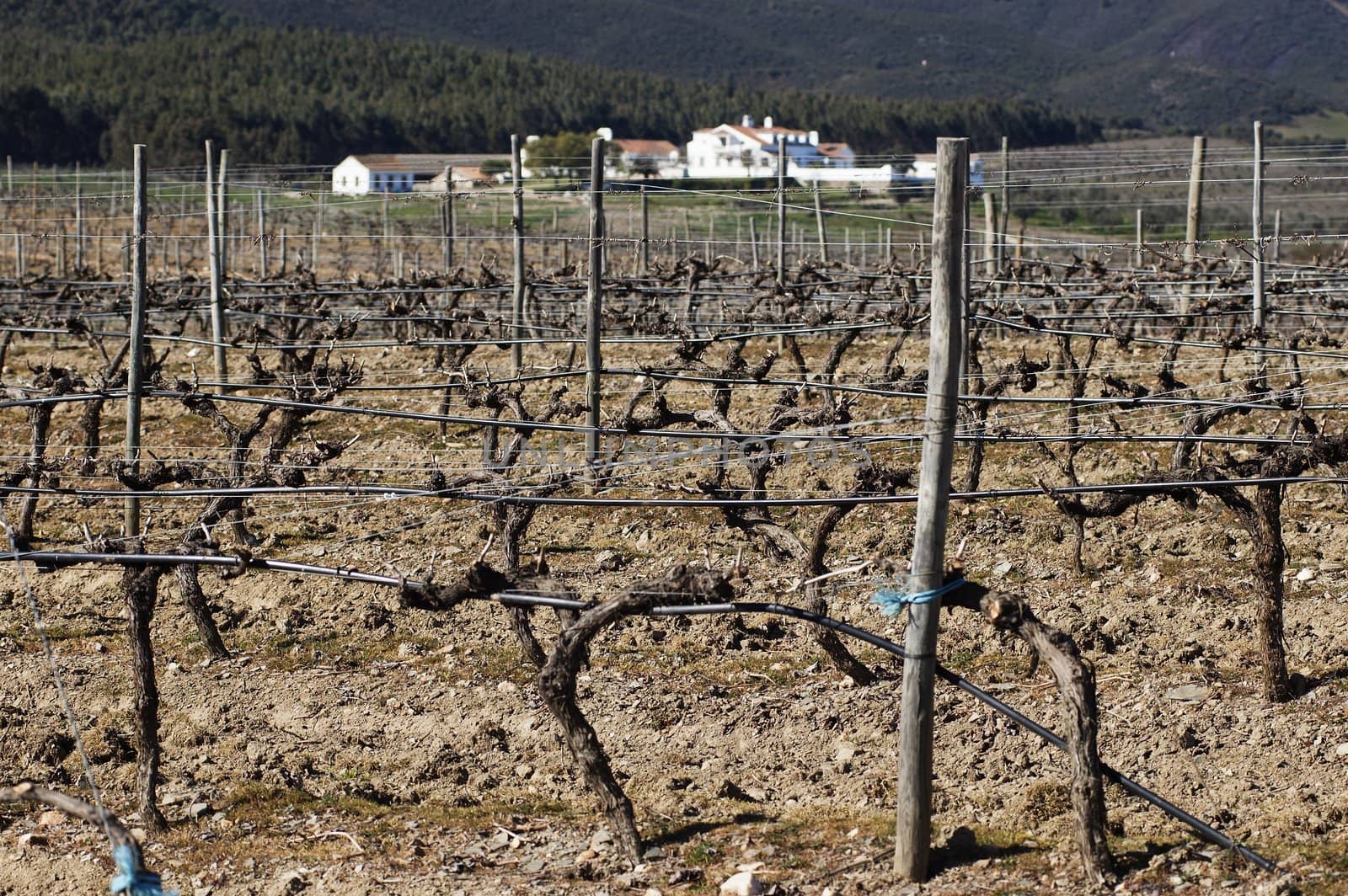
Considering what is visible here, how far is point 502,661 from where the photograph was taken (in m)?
10.3

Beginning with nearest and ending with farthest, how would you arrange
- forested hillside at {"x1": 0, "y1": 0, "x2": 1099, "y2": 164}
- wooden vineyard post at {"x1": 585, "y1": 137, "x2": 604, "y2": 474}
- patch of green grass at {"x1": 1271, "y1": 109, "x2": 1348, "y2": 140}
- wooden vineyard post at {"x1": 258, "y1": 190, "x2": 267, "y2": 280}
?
wooden vineyard post at {"x1": 585, "y1": 137, "x2": 604, "y2": 474} → wooden vineyard post at {"x1": 258, "y1": 190, "x2": 267, "y2": 280} → forested hillside at {"x1": 0, "y1": 0, "x2": 1099, "y2": 164} → patch of green grass at {"x1": 1271, "y1": 109, "x2": 1348, "y2": 140}

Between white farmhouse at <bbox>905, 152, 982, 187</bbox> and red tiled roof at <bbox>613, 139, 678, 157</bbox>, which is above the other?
red tiled roof at <bbox>613, 139, 678, 157</bbox>

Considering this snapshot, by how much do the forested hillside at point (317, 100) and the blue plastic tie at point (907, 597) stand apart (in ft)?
234

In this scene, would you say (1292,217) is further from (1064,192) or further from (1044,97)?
(1044,97)

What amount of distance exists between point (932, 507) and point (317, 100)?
92.8 metres

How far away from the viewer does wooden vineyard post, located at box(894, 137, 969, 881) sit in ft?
21.0

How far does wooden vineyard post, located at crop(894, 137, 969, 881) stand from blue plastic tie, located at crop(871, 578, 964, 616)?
0.03 metres

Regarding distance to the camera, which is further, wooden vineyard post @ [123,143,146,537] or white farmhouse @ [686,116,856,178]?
white farmhouse @ [686,116,856,178]

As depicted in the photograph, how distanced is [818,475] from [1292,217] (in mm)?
43211

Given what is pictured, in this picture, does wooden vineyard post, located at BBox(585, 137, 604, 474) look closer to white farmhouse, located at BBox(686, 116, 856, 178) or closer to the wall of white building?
the wall of white building

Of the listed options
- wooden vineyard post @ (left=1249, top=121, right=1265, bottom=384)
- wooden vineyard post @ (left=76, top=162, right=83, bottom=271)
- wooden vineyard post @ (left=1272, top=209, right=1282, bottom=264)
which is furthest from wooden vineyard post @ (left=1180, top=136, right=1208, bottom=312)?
wooden vineyard post @ (left=76, top=162, right=83, bottom=271)

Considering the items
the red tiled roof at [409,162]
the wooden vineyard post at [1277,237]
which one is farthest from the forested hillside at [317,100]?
the wooden vineyard post at [1277,237]

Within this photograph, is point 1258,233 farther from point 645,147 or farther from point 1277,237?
point 645,147

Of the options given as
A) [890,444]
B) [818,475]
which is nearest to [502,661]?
[818,475]
